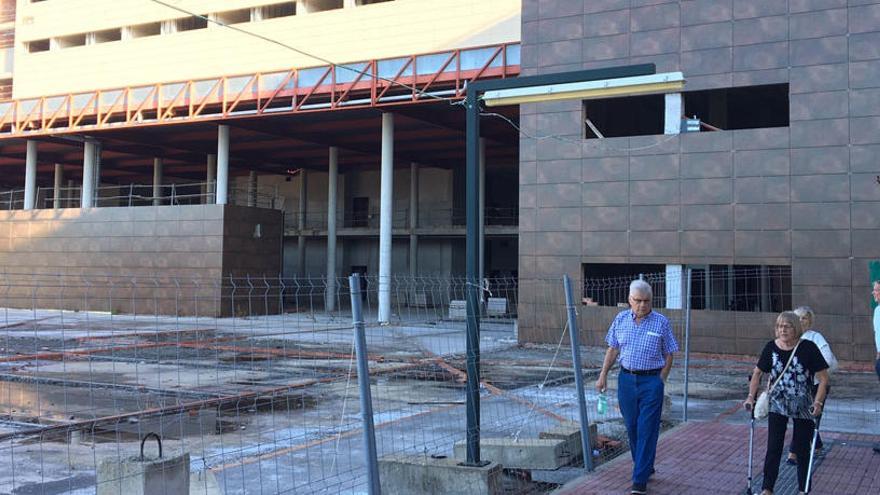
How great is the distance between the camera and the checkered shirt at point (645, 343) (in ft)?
21.1

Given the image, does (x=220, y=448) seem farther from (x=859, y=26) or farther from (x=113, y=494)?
(x=859, y=26)

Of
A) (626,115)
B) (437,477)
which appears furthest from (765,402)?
(626,115)

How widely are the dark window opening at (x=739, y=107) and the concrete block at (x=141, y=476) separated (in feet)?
63.2

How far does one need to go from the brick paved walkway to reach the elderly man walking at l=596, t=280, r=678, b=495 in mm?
432

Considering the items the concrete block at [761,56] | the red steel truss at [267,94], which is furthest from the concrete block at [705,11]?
the red steel truss at [267,94]

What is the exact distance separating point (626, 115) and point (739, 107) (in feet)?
12.3

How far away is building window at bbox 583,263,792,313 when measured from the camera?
819 inches

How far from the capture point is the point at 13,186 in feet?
188

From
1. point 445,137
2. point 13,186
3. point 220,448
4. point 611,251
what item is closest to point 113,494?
point 220,448

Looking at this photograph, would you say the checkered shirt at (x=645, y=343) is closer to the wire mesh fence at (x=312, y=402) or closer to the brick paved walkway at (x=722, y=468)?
the brick paved walkway at (x=722, y=468)

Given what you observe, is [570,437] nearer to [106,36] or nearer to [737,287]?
[737,287]

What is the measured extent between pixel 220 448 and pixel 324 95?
77.1ft

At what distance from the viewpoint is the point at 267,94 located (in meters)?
31.5

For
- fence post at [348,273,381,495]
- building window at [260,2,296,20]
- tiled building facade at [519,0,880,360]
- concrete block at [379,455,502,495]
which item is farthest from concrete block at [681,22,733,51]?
building window at [260,2,296,20]
